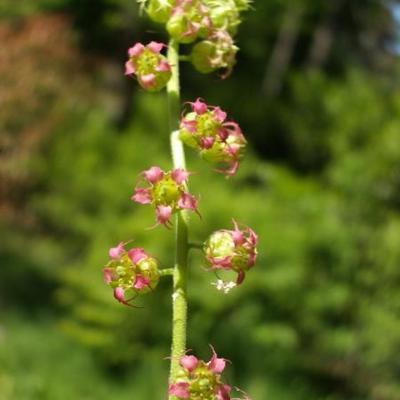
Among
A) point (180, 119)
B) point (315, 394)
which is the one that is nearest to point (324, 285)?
point (315, 394)

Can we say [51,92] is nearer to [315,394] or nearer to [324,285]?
[324,285]

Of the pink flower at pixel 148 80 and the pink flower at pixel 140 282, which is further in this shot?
the pink flower at pixel 148 80

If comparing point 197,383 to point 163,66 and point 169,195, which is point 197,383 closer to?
point 169,195

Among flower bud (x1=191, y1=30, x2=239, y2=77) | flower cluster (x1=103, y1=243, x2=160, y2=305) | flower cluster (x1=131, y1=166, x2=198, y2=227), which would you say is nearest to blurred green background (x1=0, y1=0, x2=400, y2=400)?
flower bud (x1=191, y1=30, x2=239, y2=77)

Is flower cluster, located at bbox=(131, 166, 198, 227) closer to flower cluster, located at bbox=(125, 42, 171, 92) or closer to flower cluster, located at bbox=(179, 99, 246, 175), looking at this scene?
flower cluster, located at bbox=(179, 99, 246, 175)

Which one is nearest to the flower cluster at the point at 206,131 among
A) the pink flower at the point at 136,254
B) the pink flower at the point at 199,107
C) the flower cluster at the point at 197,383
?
the pink flower at the point at 199,107

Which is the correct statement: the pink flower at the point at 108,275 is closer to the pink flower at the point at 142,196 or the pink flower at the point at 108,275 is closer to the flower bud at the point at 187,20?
the pink flower at the point at 142,196
